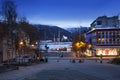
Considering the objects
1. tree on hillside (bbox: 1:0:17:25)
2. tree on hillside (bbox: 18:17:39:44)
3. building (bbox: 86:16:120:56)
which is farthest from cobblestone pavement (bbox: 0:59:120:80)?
building (bbox: 86:16:120:56)

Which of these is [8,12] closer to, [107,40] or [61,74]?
[61,74]

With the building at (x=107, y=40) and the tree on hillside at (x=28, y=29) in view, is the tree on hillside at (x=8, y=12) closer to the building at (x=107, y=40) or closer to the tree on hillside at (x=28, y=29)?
the tree on hillside at (x=28, y=29)

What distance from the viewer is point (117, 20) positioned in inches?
4719

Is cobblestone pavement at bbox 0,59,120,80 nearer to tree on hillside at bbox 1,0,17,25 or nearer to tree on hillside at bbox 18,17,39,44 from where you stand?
tree on hillside at bbox 1,0,17,25

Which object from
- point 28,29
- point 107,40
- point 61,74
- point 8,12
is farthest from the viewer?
point 107,40

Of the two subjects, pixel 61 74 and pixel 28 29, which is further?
pixel 28 29

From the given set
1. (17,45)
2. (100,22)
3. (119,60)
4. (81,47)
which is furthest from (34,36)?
(100,22)

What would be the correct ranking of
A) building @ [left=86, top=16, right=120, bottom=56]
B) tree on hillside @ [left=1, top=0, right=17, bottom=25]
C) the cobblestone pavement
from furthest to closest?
building @ [left=86, top=16, right=120, bottom=56], tree on hillside @ [left=1, top=0, right=17, bottom=25], the cobblestone pavement

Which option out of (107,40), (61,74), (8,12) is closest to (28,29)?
(8,12)

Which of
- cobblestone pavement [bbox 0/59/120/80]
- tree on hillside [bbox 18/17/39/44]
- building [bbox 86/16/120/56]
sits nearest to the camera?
cobblestone pavement [bbox 0/59/120/80]

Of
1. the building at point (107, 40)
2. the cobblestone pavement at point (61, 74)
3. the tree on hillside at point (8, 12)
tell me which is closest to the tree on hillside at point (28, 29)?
the tree on hillside at point (8, 12)

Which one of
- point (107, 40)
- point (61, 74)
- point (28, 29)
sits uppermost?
point (28, 29)

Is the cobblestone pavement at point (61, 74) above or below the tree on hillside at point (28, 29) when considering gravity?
below

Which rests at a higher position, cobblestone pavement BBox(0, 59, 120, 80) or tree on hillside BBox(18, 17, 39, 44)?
tree on hillside BBox(18, 17, 39, 44)
